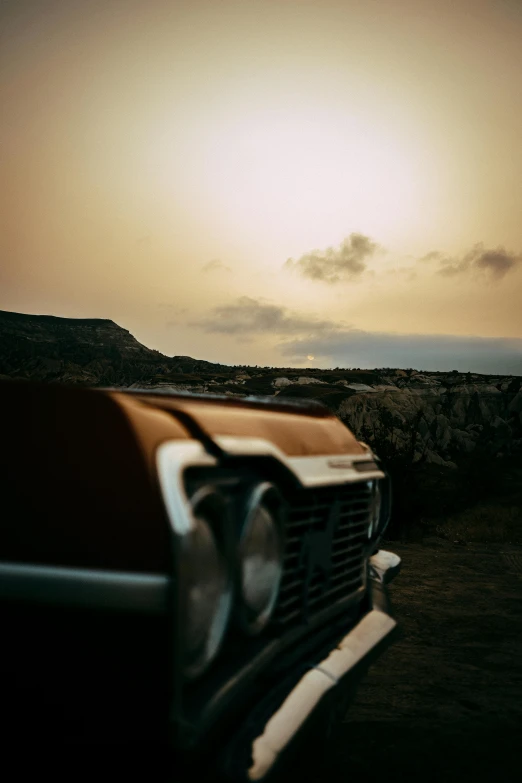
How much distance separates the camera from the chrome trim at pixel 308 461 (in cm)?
167

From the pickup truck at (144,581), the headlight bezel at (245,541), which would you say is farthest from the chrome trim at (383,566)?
the headlight bezel at (245,541)

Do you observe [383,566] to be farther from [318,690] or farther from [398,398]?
[398,398]

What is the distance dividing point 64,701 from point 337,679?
1.01 meters

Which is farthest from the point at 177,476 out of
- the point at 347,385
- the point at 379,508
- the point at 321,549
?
the point at 347,385

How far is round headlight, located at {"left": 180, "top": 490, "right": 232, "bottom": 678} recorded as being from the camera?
1399mm

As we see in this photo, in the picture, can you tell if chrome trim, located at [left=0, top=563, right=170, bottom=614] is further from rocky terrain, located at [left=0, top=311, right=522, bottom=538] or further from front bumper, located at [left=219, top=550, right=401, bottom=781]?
rocky terrain, located at [left=0, top=311, right=522, bottom=538]

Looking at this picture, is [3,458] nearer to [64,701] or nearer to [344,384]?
[64,701]

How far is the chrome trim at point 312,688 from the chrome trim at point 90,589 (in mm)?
512

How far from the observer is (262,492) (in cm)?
167

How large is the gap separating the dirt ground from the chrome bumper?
565mm

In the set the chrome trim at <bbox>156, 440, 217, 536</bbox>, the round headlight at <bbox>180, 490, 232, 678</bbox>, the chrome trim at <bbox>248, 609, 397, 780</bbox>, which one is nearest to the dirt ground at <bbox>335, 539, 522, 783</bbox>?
the chrome trim at <bbox>248, 609, 397, 780</bbox>

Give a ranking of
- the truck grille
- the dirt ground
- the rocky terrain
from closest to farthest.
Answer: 1. the truck grille
2. the dirt ground
3. the rocky terrain

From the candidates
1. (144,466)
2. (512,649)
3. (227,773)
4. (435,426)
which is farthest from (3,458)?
(435,426)

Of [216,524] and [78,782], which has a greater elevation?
A: [216,524]
